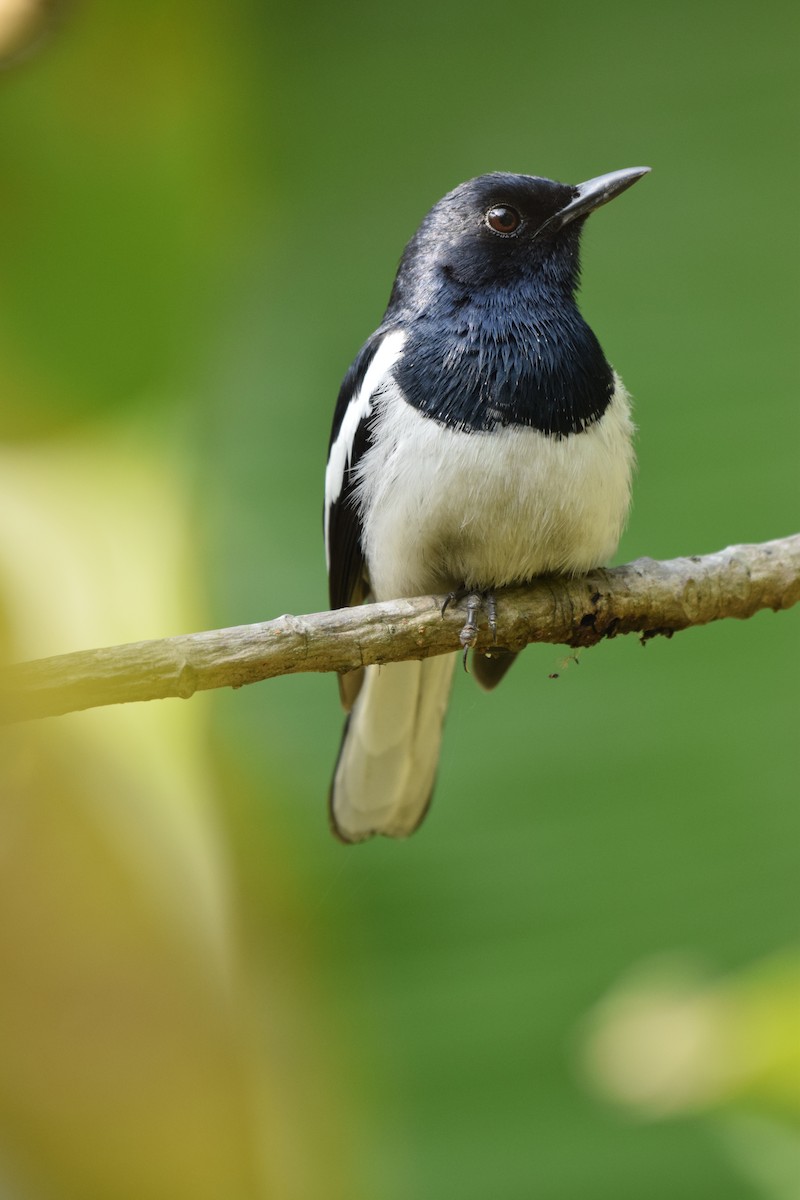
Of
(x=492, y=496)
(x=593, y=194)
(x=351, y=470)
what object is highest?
(x=593, y=194)

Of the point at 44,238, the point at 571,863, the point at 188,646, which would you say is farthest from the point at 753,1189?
the point at 44,238

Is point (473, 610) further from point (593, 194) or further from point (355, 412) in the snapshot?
point (593, 194)

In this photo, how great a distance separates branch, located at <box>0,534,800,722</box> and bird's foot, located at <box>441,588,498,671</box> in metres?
0.01

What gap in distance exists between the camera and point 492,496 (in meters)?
2.18

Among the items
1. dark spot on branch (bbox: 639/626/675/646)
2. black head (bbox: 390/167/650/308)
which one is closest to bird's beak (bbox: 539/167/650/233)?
black head (bbox: 390/167/650/308)

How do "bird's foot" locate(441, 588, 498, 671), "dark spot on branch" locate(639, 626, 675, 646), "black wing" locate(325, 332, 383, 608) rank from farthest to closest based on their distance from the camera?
"black wing" locate(325, 332, 383, 608)
"dark spot on branch" locate(639, 626, 675, 646)
"bird's foot" locate(441, 588, 498, 671)

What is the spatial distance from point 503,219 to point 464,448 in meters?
0.61

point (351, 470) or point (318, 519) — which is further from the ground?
point (318, 519)

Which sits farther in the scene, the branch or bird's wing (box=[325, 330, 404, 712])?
bird's wing (box=[325, 330, 404, 712])

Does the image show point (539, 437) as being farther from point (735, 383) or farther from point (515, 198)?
point (735, 383)

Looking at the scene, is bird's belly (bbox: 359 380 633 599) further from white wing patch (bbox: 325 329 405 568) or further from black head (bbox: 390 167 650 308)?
black head (bbox: 390 167 650 308)

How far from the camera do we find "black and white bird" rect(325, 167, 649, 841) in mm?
2184

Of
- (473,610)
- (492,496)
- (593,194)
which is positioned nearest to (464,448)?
(492,496)

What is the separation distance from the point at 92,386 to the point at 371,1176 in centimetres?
184
